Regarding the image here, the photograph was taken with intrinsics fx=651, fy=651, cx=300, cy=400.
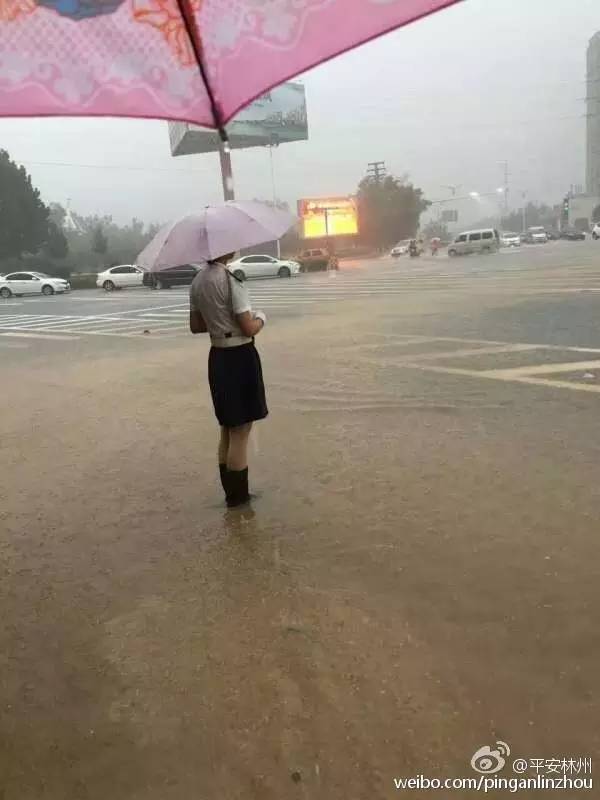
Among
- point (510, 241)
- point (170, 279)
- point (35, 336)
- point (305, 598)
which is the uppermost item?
point (510, 241)

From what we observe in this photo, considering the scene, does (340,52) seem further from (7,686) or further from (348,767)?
(7,686)

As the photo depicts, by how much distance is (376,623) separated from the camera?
2.76 metres

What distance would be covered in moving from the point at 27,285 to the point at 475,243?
93.6 feet

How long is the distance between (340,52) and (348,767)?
7.33ft

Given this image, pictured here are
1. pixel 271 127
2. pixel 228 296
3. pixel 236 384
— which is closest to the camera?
pixel 228 296

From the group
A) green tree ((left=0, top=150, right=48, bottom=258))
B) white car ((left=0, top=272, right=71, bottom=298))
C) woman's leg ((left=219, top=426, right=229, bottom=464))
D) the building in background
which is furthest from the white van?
the building in background

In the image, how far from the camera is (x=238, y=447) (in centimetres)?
405

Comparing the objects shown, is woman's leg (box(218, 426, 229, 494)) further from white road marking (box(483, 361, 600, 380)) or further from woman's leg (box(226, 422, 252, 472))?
white road marking (box(483, 361, 600, 380))

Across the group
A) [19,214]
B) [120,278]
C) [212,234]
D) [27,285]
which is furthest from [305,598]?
[19,214]

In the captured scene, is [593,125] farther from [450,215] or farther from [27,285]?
[27,285]

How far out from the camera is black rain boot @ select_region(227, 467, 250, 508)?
4.14 metres

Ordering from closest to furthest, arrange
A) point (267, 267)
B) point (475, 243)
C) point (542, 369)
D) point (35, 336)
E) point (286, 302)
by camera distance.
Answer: point (542, 369), point (35, 336), point (286, 302), point (267, 267), point (475, 243)

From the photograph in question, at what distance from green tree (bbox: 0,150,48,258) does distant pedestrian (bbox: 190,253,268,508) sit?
5273 centimetres

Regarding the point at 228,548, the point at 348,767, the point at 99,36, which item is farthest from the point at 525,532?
the point at 99,36
